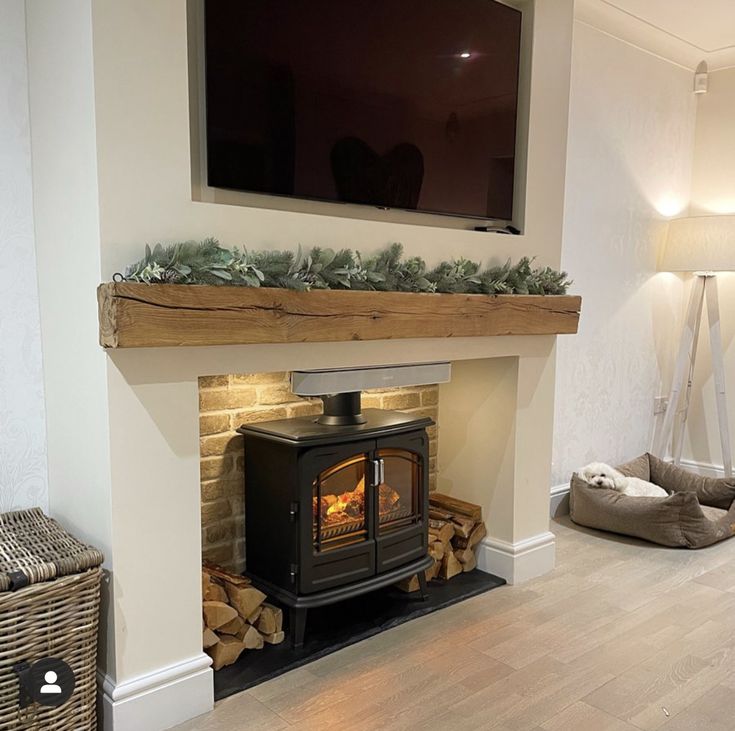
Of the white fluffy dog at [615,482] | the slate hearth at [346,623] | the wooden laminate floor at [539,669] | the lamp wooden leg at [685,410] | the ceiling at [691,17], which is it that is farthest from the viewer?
the lamp wooden leg at [685,410]

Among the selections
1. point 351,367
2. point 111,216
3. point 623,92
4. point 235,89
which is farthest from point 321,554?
point 623,92

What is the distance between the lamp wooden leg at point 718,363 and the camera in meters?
4.29

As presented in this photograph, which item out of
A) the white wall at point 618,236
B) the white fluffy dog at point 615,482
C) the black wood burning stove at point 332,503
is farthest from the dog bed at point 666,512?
the black wood burning stove at point 332,503

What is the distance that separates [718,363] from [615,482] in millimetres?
1147

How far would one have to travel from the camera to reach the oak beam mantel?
1.77m

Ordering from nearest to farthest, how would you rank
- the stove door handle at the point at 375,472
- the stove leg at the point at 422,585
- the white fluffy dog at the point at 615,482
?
1. the stove door handle at the point at 375,472
2. the stove leg at the point at 422,585
3. the white fluffy dog at the point at 615,482

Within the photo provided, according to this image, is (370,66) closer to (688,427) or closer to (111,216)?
(111,216)

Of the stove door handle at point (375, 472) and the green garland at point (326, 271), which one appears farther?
the stove door handle at point (375, 472)

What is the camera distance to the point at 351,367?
235 cm

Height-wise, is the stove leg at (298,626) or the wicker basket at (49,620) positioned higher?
the wicker basket at (49,620)

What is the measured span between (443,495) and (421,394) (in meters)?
0.47

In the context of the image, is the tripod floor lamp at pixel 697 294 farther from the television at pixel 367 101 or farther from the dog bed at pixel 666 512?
the television at pixel 367 101

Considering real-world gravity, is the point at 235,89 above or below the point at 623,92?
below

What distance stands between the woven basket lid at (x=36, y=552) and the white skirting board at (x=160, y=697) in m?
0.38
